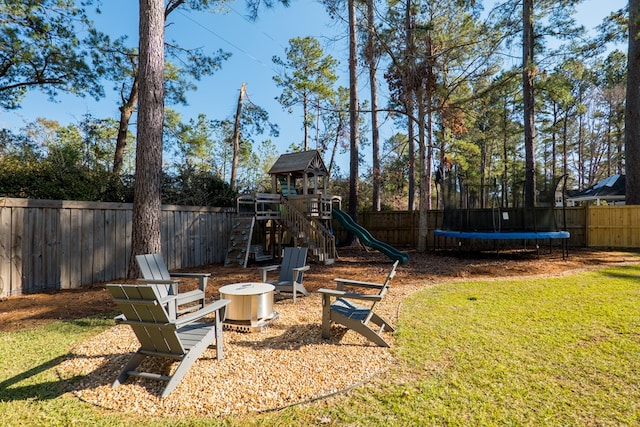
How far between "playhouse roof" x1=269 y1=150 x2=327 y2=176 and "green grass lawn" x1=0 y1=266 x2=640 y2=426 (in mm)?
7427

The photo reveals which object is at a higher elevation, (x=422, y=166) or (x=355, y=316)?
(x=422, y=166)

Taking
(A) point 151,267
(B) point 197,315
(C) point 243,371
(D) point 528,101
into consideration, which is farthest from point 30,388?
(D) point 528,101

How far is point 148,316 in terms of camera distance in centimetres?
250

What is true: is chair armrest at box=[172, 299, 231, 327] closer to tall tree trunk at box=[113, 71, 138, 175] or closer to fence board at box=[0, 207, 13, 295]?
fence board at box=[0, 207, 13, 295]

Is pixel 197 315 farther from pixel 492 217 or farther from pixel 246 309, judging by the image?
pixel 492 217

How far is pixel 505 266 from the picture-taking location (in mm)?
8281

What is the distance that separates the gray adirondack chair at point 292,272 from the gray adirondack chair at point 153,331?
2.23 meters

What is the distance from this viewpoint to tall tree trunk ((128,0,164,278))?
19.1 feet

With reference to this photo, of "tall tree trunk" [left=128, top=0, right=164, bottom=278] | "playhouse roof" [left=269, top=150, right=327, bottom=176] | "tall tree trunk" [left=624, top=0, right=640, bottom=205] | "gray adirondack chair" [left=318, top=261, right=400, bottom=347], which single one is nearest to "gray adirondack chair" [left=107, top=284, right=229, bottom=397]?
"gray adirondack chair" [left=318, top=261, right=400, bottom=347]

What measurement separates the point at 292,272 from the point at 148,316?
3.01 meters

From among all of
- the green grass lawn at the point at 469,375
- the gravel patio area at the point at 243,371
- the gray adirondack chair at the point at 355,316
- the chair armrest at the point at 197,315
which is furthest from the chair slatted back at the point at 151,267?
the gray adirondack chair at the point at 355,316

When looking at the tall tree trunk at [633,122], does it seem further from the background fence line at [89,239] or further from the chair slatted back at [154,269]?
the chair slatted back at [154,269]

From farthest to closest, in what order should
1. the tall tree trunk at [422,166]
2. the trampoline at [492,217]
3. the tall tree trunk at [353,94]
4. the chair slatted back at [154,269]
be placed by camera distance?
the tall tree trunk at [353,94]
the tall tree trunk at [422,166]
the trampoline at [492,217]
the chair slatted back at [154,269]

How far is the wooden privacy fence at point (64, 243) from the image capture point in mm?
5293
